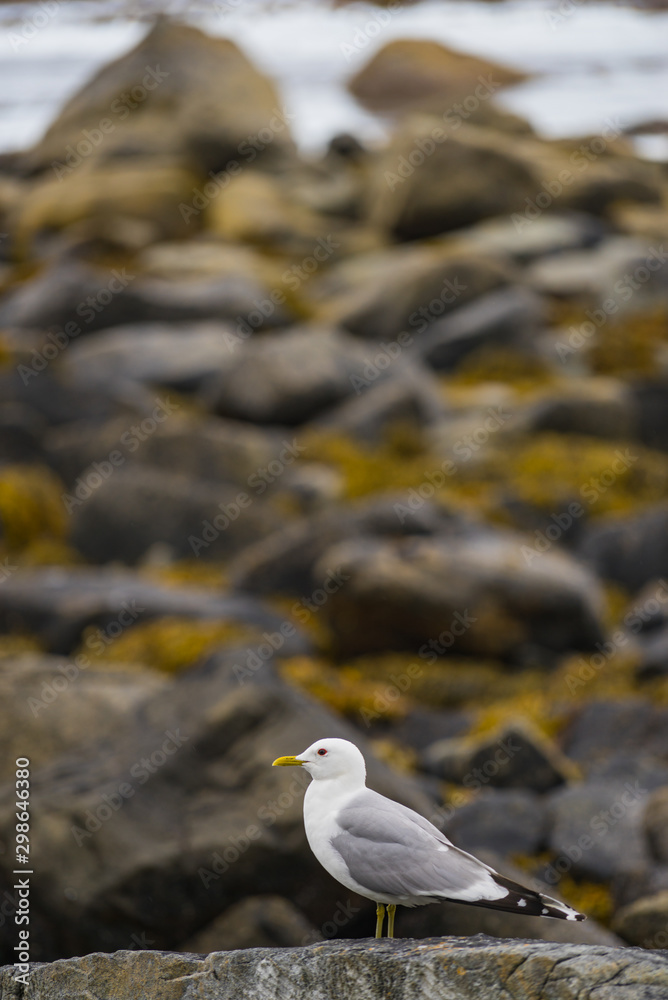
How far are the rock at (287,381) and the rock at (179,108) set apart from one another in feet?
97.2

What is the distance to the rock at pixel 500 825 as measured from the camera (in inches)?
444

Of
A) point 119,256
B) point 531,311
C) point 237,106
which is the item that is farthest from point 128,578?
point 237,106

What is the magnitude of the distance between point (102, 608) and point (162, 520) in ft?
15.5

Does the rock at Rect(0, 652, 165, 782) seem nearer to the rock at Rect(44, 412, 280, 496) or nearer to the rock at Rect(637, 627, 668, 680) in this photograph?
the rock at Rect(637, 627, 668, 680)

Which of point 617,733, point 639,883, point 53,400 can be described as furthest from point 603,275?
point 639,883

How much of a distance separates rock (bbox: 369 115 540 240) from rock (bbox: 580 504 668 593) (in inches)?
1092

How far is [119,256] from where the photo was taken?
45.1 m

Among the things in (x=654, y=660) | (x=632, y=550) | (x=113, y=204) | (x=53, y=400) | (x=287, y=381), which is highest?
(x=654, y=660)

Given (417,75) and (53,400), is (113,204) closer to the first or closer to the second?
(53,400)

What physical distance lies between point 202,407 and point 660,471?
37.3 ft

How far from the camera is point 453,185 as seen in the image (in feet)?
153

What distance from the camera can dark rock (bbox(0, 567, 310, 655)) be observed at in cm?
1781

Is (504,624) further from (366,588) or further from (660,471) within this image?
(660,471)

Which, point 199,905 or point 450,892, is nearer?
point 450,892
